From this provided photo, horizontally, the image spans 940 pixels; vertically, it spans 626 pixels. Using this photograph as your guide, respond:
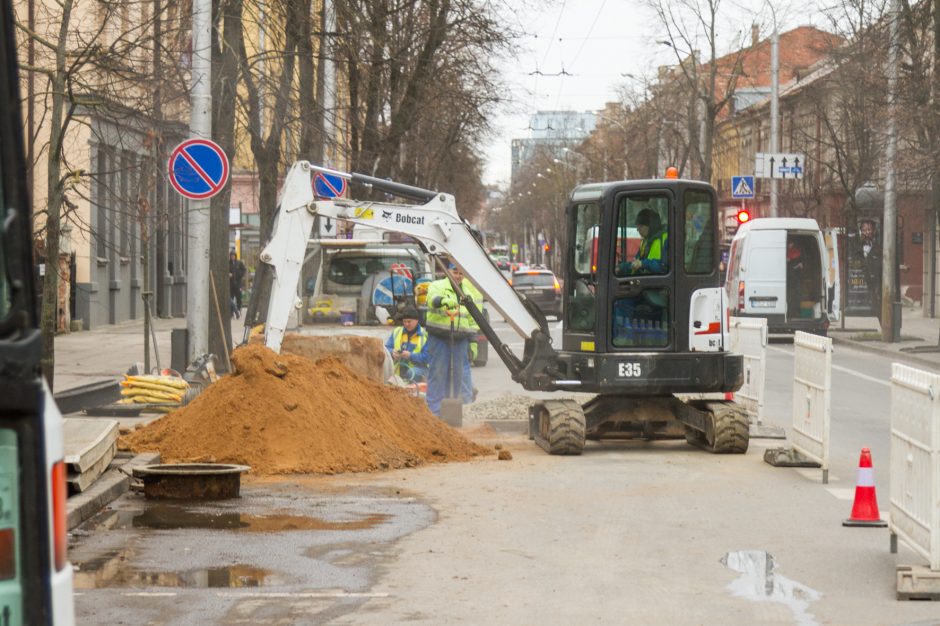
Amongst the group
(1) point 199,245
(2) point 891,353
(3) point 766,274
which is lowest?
(2) point 891,353

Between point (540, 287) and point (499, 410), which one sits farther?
point (540, 287)

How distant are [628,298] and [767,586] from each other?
279 inches

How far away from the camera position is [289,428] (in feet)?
44.8

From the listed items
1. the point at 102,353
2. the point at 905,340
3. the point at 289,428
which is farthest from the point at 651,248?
the point at 905,340

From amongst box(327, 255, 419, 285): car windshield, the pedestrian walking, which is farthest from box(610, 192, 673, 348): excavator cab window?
the pedestrian walking

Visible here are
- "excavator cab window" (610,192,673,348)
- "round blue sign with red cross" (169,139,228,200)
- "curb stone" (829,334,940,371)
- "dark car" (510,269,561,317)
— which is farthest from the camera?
"dark car" (510,269,561,317)

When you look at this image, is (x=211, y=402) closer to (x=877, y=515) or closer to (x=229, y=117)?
(x=877, y=515)

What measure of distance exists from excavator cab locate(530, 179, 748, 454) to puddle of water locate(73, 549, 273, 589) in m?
6.67

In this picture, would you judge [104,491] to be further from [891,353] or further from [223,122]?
[891,353]

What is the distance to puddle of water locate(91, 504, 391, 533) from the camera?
10.2m

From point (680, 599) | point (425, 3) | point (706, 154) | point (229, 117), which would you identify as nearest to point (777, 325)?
point (425, 3)

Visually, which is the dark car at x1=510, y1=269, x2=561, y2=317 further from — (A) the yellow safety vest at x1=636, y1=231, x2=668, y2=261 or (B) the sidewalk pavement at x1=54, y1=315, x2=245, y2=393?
(A) the yellow safety vest at x1=636, y1=231, x2=668, y2=261

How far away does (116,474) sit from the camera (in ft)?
38.8

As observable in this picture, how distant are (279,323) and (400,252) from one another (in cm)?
1097
